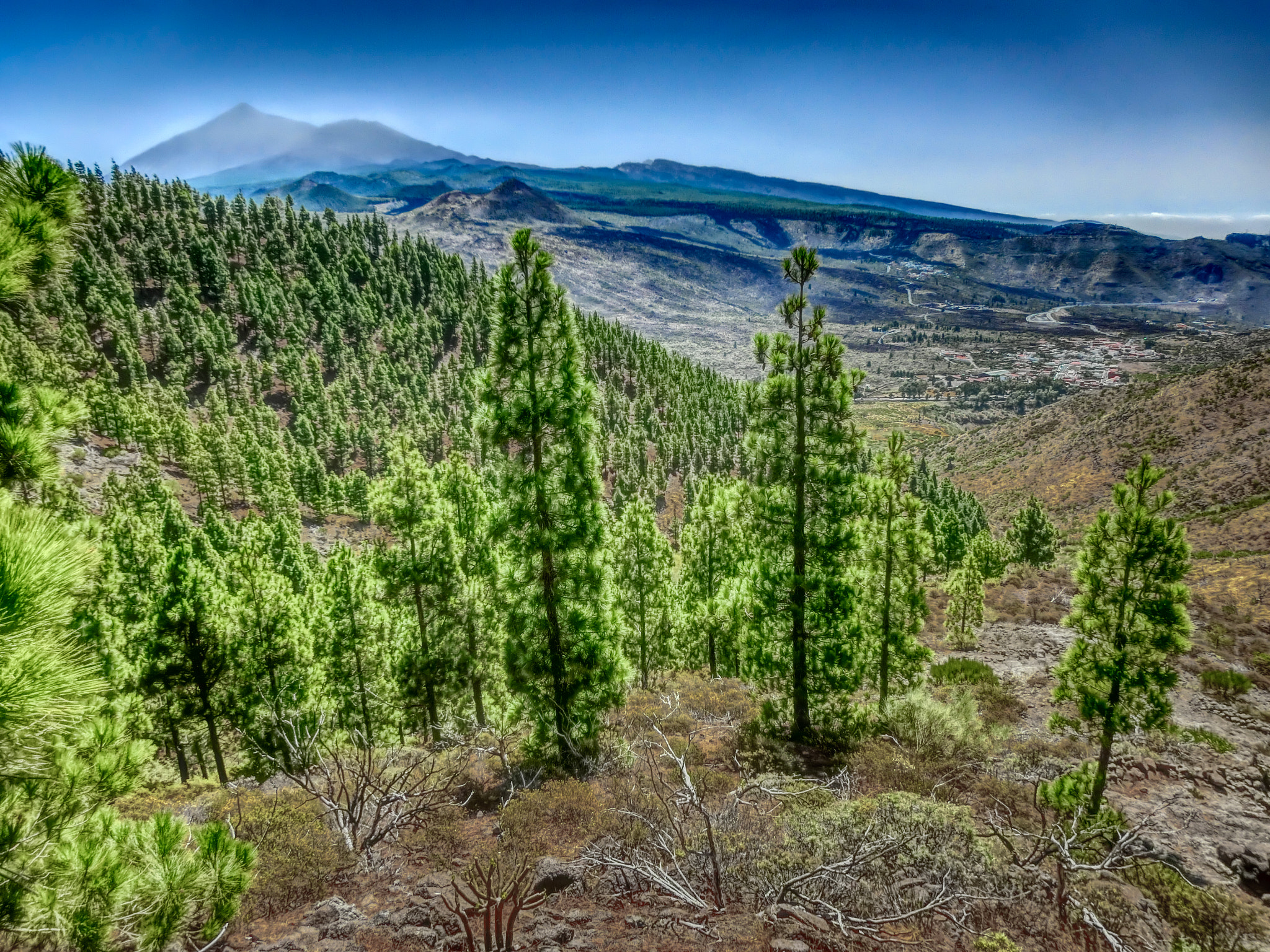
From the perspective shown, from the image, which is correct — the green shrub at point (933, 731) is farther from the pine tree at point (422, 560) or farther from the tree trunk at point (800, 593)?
the pine tree at point (422, 560)

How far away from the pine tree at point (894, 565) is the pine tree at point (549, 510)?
29.7 feet

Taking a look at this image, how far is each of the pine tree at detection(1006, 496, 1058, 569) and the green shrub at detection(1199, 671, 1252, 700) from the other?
3599cm

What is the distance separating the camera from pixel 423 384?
10400cm

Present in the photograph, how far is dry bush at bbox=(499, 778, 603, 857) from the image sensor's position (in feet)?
26.5

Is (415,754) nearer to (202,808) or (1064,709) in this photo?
(202,808)

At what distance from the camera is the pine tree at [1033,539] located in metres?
53.5

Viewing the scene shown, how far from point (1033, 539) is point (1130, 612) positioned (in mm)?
50145

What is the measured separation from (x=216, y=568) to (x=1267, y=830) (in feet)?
108

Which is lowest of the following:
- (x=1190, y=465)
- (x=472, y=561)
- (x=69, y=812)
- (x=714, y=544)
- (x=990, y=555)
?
(x=990, y=555)

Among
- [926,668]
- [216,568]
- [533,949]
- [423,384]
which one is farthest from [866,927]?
[423,384]

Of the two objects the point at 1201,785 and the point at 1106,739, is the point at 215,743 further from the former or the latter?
the point at 1201,785

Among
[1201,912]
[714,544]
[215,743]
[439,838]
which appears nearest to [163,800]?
[215,743]

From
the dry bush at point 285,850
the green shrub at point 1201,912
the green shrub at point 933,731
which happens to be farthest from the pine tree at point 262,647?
the green shrub at point 1201,912

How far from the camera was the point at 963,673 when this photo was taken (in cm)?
2323
